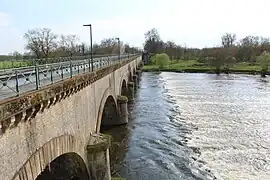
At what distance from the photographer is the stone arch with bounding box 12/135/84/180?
797 cm

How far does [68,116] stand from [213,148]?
14.7 metres

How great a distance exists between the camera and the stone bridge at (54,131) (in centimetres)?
731

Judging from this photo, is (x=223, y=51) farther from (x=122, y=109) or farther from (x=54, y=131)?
(x=54, y=131)

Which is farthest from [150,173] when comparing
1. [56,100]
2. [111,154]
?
[56,100]

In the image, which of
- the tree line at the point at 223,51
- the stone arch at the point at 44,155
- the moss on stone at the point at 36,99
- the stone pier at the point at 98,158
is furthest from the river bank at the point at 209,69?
the moss on stone at the point at 36,99

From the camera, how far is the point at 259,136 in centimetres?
2714

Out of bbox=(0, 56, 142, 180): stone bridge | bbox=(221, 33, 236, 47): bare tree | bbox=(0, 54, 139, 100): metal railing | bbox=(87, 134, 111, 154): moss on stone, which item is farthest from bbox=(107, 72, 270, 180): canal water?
bbox=(221, 33, 236, 47): bare tree

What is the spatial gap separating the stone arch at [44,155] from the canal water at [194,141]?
25.8 ft

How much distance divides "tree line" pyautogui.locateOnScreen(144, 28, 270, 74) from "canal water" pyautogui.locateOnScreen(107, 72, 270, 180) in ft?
194

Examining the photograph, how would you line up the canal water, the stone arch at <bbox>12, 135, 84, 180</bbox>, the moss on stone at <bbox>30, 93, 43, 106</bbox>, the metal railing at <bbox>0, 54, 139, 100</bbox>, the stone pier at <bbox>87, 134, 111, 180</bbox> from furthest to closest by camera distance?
the canal water → the stone pier at <bbox>87, 134, 111, 180</bbox> → the moss on stone at <bbox>30, 93, 43, 106</bbox> → the metal railing at <bbox>0, 54, 139, 100</bbox> → the stone arch at <bbox>12, 135, 84, 180</bbox>

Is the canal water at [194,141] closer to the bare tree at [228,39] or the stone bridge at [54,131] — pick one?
the stone bridge at [54,131]

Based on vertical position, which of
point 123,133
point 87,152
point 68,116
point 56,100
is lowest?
point 123,133

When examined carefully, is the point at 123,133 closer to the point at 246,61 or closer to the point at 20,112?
the point at 20,112

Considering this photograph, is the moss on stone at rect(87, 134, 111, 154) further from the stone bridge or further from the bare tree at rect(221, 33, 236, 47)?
the bare tree at rect(221, 33, 236, 47)
